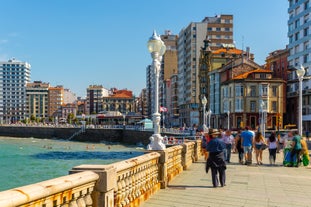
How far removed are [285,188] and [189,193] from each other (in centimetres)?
319

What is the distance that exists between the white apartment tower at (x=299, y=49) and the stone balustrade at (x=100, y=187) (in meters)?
58.3

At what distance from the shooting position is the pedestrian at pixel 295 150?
17359 mm

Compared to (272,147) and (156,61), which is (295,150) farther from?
(156,61)

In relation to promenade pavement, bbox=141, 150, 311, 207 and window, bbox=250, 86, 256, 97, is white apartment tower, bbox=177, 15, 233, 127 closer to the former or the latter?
window, bbox=250, 86, 256, 97

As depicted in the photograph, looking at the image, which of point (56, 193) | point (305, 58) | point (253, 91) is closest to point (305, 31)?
point (305, 58)

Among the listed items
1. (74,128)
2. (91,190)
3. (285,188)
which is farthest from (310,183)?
(74,128)

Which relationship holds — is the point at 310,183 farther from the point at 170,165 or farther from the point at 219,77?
the point at 219,77

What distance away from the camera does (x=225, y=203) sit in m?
9.13

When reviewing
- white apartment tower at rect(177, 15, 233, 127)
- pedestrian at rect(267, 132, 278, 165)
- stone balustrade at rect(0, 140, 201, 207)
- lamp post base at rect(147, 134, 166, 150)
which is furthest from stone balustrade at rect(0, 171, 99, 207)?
white apartment tower at rect(177, 15, 233, 127)

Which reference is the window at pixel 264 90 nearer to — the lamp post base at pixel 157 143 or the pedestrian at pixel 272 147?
the pedestrian at pixel 272 147

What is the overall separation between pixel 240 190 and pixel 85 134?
289ft

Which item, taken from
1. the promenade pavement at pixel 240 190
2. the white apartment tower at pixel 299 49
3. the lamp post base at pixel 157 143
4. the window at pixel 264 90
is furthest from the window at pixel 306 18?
the lamp post base at pixel 157 143

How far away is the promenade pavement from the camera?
922cm

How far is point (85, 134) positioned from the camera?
96.9 meters
